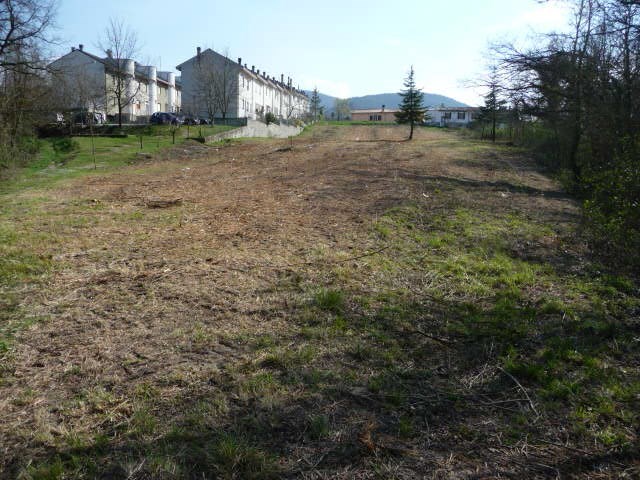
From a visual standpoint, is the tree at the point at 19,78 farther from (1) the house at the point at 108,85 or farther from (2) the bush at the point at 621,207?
(2) the bush at the point at 621,207

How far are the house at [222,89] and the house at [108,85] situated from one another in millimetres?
4935

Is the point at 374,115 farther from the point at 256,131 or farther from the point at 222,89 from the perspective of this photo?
the point at 256,131

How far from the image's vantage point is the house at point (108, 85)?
33.5 metres

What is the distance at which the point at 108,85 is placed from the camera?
144 ft

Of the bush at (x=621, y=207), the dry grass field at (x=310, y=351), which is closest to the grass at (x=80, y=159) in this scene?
the dry grass field at (x=310, y=351)

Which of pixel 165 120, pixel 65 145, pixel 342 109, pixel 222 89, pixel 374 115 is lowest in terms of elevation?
pixel 65 145

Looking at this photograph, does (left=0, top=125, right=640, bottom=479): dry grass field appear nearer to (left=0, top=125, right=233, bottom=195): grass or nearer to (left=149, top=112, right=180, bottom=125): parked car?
(left=0, top=125, right=233, bottom=195): grass

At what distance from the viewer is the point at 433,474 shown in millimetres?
2570

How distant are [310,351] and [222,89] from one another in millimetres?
43220

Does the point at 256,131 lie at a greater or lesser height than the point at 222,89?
lesser

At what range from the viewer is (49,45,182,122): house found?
110 feet

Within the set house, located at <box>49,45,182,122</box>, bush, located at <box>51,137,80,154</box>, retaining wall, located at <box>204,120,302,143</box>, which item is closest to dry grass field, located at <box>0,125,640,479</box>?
bush, located at <box>51,137,80,154</box>

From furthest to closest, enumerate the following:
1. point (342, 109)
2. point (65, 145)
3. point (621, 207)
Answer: point (342, 109) < point (65, 145) < point (621, 207)

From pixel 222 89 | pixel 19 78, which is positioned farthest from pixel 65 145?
pixel 222 89
